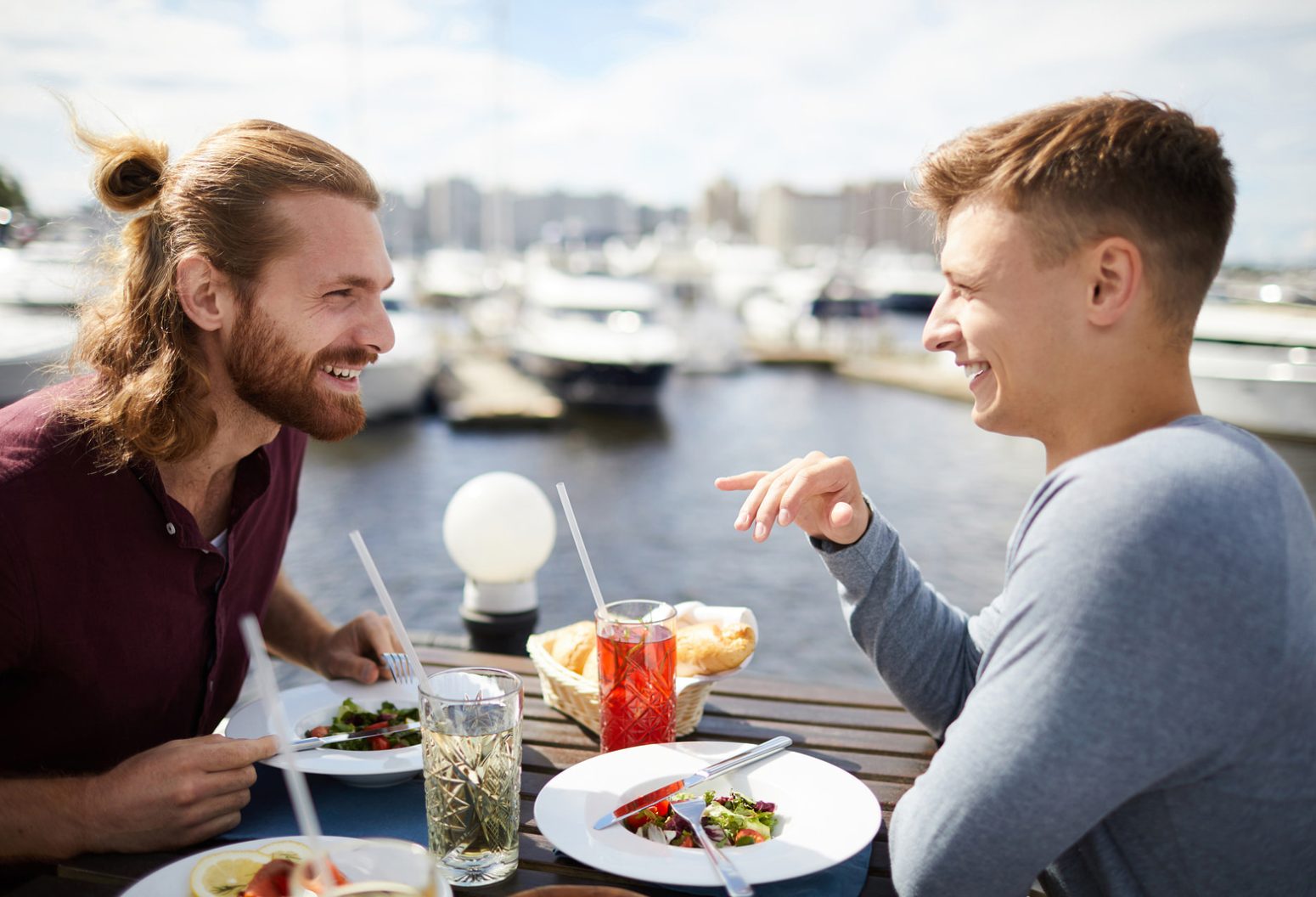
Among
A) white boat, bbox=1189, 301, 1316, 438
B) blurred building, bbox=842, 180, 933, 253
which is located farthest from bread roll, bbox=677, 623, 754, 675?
blurred building, bbox=842, 180, 933, 253

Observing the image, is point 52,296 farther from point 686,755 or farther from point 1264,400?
point 1264,400

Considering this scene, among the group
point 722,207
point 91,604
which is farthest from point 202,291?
point 722,207

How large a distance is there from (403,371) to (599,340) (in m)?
5.52

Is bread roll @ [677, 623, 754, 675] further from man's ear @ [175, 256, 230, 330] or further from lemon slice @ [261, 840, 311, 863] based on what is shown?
man's ear @ [175, 256, 230, 330]

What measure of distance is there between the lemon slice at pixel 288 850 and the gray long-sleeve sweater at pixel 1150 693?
2.52 feet

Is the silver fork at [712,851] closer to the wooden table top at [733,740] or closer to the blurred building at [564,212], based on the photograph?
the wooden table top at [733,740]

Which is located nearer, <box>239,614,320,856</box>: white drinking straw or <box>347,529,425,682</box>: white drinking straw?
<box>239,614,320,856</box>: white drinking straw

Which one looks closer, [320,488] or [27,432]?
[27,432]

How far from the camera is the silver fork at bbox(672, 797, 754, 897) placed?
1.23 m

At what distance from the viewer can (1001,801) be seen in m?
1.12

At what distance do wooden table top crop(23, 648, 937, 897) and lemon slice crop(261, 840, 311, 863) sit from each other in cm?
23

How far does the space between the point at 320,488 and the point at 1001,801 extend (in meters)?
18.2

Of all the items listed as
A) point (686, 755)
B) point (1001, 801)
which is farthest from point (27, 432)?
point (1001, 801)

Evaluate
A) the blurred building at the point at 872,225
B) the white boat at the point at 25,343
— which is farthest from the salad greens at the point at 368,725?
the blurred building at the point at 872,225
